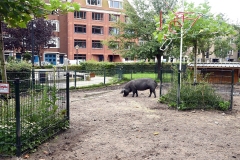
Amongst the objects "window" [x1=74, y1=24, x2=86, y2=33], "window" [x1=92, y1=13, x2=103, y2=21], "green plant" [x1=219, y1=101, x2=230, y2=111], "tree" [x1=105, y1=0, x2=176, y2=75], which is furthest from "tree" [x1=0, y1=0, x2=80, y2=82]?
"window" [x1=92, y1=13, x2=103, y2=21]

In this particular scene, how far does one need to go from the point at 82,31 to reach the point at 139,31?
97.7ft

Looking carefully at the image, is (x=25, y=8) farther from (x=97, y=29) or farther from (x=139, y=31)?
(x=97, y=29)

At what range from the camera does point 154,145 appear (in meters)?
5.02

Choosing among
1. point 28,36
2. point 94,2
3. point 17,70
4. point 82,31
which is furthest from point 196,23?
point 94,2

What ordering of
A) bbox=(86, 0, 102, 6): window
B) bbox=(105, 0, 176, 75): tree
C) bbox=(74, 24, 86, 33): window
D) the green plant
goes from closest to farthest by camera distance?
the green plant < bbox=(105, 0, 176, 75): tree < bbox=(74, 24, 86, 33): window < bbox=(86, 0, 102, 6): window

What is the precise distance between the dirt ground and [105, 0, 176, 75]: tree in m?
10.9

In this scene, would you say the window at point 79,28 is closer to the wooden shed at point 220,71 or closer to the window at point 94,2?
the window at point 94,2

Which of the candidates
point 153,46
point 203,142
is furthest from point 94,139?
point 153,46

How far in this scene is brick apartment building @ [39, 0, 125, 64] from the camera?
45.8 metres

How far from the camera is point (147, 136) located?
5.64 m

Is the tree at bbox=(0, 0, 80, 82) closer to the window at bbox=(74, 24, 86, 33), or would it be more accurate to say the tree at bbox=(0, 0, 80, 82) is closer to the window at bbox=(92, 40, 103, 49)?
the window at bbox=(74, 24, 86, 33)

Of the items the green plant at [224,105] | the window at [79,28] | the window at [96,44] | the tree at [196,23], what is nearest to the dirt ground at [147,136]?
the green plant at [224,105]

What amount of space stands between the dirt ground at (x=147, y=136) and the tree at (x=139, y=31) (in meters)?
10.9

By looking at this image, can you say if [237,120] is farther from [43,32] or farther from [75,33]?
[75,33]
